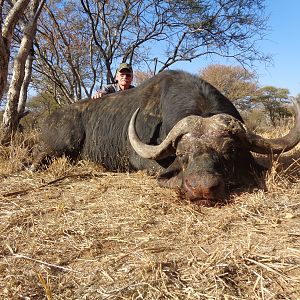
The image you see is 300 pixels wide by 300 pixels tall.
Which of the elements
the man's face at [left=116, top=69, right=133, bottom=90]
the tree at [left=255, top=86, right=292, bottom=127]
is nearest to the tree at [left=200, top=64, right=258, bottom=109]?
the tree at [left=255, top=86, right=292, bottom=127]

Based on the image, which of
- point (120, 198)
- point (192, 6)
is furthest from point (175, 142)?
point (192, 6)

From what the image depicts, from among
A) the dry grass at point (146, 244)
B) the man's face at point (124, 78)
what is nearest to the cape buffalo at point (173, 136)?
the dry grass at point (146, 244)

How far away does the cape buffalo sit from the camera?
143 inches

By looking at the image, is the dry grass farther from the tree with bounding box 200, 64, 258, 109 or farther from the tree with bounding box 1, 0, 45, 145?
the tree with bounding box 200, 64, 258, 109

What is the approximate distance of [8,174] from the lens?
16.1ft

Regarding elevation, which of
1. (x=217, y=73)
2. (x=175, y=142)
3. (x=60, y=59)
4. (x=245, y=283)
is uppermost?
(x=217, y=73)

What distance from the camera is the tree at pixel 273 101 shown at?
23.4 meters

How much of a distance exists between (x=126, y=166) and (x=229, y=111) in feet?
5.64

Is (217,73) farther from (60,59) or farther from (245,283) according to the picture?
(245,283)

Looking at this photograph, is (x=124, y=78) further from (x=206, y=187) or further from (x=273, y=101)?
(x=273, y=101)

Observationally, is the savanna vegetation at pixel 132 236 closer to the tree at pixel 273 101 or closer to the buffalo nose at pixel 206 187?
the buffalo nose at pixel 206 187

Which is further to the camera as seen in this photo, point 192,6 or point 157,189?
point 192,6

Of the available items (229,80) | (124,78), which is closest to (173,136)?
(124,78)

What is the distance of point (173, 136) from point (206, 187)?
82 centimetres
